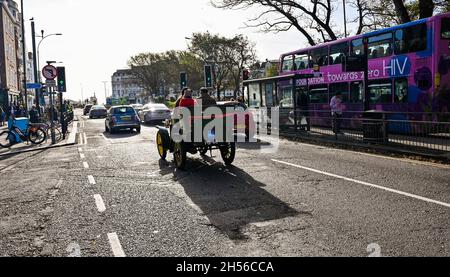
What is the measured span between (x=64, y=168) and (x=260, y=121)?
11849 mm

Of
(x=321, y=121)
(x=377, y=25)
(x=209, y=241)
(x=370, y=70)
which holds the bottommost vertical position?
(x=209, y=241)

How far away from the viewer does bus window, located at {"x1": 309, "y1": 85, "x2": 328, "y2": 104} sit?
1904 cm

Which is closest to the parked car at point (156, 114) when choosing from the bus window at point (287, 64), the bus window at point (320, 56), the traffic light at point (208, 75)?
the traffic light at point (208, 75)

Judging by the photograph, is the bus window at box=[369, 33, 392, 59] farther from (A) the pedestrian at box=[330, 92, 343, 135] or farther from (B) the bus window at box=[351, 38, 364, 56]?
(A) the pedestrian at box=[330, 92, 343, 135]

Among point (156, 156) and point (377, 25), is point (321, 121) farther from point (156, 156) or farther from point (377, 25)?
point (377, 25)

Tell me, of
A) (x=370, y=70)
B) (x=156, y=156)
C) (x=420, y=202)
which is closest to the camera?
(x=420, y=202)

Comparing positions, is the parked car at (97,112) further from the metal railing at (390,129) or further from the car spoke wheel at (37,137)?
the metal railing at (390,129)

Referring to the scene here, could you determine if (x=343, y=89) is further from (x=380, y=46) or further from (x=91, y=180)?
(x=91, y=180)

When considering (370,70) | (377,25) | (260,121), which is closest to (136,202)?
(370,70)

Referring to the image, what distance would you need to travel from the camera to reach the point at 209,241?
15.4 ft

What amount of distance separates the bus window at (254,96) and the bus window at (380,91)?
6.63m

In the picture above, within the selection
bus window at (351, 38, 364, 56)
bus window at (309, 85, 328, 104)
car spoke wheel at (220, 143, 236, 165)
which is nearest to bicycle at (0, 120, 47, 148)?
car spoke wheel at (220, 143, 236, 165)

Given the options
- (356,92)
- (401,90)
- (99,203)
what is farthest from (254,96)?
(99,203)
